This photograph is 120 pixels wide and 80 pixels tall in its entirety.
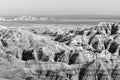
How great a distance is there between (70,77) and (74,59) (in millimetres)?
9301

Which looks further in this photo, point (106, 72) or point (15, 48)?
point (15, 48)

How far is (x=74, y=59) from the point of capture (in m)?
51.6

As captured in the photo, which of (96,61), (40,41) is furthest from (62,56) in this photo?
(40,41)

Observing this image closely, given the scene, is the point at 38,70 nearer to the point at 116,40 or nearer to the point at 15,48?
the point at 15,48

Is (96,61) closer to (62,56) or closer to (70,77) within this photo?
(70,77)

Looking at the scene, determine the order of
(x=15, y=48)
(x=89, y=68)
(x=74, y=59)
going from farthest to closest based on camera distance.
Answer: (x=15, y=48) < (x=74, y=59) < (x=89, y=68)

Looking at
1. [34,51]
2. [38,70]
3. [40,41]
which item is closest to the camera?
[38,70]

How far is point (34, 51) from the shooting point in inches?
2215

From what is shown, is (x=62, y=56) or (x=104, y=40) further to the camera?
(x=104, y=40)

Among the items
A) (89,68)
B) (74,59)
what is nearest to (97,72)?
(89,68)

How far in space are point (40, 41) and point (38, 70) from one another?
1109 inches

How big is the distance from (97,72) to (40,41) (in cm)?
2761

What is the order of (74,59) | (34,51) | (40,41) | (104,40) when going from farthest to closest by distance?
(104,40) < (40,41) < (34,51) < (74,59)

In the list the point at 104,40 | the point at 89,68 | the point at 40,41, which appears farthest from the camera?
the point at 104,40
